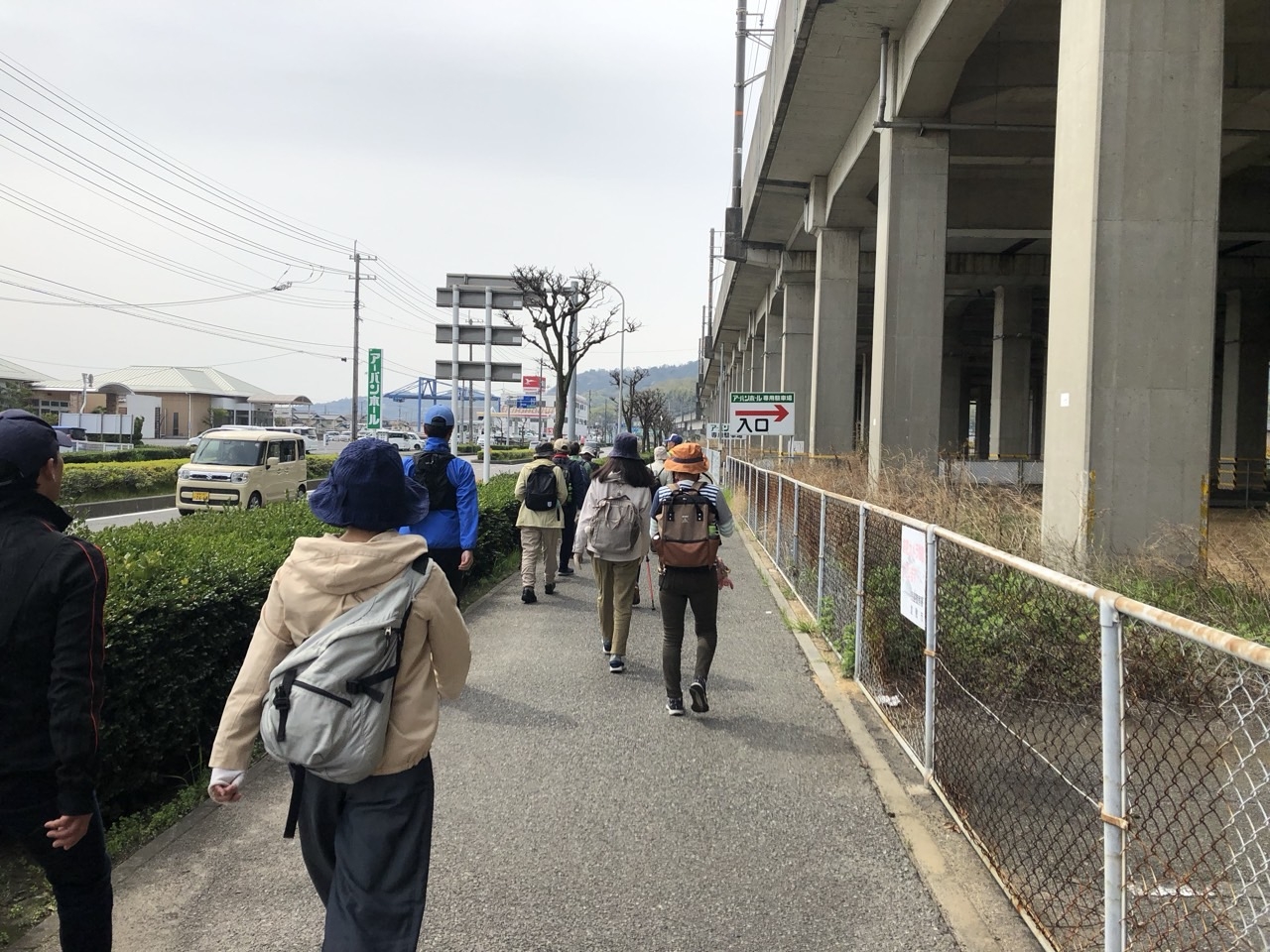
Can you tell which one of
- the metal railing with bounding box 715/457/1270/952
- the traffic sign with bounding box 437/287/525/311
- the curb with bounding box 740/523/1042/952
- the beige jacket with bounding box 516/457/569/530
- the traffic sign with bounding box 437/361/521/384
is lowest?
the curb with bounding box 740/523/1042/952

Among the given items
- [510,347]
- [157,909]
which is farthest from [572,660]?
[510,347]

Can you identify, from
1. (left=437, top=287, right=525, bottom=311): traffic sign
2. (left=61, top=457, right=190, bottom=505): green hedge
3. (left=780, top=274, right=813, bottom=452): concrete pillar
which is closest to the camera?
(left=437, top=287, right=525, bottom=311): traffic sign

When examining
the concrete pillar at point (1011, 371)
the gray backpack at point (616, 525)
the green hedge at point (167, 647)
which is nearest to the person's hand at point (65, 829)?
the green hedge at point (167, 647)

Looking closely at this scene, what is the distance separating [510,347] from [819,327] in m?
9.18

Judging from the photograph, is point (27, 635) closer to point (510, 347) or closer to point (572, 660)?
point (572, 660)

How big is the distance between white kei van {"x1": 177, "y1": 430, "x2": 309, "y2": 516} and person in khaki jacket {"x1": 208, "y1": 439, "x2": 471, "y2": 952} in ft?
58.8

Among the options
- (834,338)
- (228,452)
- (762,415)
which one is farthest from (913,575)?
(834,338)

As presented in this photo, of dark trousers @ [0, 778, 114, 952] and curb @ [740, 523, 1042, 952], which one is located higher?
dark trousers @ [0, 778, 114, 952]

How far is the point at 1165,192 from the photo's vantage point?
31.0 feet

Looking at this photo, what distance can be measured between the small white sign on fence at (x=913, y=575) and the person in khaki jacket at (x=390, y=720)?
319 centimetres

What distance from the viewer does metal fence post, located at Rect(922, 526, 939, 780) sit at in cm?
516

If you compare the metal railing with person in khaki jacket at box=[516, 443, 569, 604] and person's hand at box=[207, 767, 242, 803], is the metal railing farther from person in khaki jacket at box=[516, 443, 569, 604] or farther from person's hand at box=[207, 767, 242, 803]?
person in khaki jacket at box=[516, 443, 569, 604]

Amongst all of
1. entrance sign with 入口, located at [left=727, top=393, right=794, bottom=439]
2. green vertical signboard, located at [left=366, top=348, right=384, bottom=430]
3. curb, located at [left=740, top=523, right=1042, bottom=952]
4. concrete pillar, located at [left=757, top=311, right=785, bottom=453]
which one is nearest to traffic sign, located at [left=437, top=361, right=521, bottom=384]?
entrance sign with 入口, located at [left=727, top=393, right=794, bottom=439]

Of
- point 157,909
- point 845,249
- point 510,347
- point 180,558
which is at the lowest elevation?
point 157,909
